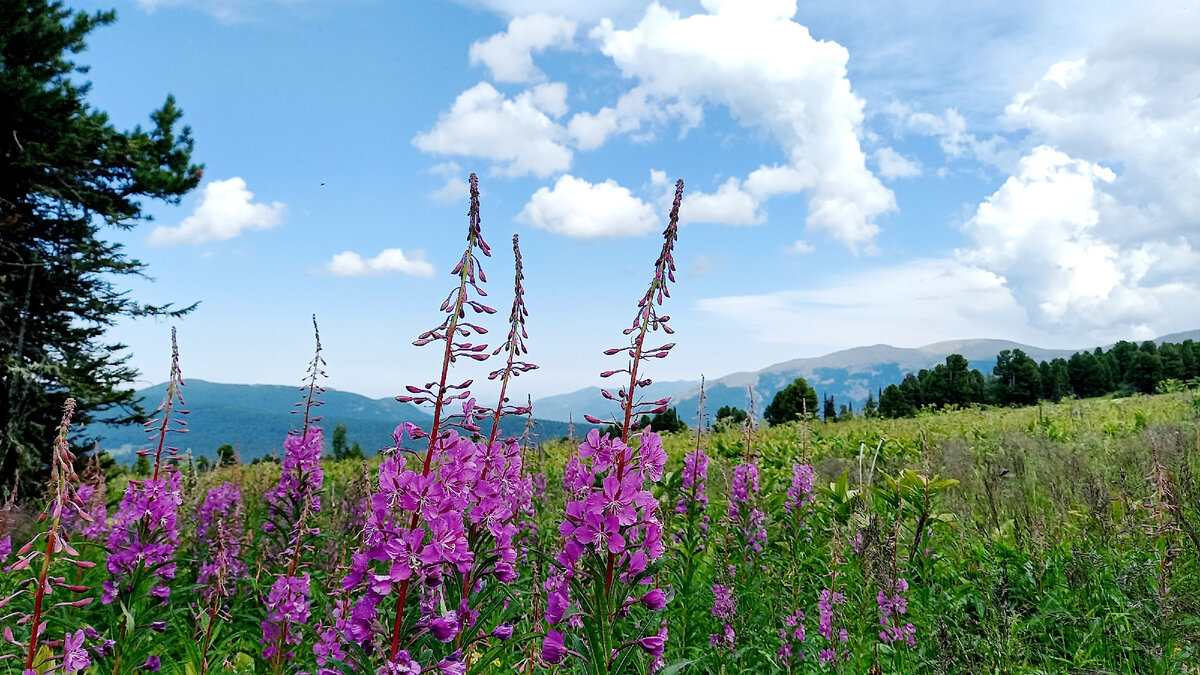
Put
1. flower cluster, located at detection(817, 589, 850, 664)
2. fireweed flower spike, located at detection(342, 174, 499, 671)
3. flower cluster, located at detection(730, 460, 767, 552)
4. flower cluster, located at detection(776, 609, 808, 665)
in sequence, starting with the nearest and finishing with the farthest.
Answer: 1. fireweed flower spike, located at detection(342, 174, 499, 671)
2. flower cluster, located at detection(817, 589, 850, 664)
3. flower cluster, located at detection(776, 609, 808, 665)
4. flower cluster, located at detection(730, 460, 767, 552)

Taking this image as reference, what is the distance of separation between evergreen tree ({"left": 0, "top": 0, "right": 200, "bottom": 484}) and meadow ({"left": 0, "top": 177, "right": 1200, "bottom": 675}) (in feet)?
16.4

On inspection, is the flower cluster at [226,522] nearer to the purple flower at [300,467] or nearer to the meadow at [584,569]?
the meadow at [584,569]

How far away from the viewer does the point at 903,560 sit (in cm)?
602

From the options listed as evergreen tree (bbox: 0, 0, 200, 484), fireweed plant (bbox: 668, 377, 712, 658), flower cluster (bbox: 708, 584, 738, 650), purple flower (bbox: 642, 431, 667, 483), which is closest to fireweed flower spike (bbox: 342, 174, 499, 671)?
purple flower (bbox: 642, 431, 667, 483)

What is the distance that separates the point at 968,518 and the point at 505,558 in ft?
23.6

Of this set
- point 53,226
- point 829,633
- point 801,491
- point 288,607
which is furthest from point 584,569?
point 53,226

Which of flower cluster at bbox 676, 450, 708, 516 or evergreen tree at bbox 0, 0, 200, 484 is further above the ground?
evergreen tree at bbox 0, 0, 200, 484

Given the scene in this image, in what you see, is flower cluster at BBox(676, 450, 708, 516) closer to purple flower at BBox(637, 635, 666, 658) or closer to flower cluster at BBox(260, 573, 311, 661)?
flower cluster at BBox(260, 573, 311, 661)

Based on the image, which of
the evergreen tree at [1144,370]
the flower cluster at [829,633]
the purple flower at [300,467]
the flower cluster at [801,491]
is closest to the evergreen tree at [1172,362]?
the evergreen tree at [1144,370]

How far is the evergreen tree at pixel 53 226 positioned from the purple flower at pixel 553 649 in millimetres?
13799

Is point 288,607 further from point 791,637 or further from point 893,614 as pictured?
point 893,614

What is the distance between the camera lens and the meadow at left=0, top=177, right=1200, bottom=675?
2.03 m

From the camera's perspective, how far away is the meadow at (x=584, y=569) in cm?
203

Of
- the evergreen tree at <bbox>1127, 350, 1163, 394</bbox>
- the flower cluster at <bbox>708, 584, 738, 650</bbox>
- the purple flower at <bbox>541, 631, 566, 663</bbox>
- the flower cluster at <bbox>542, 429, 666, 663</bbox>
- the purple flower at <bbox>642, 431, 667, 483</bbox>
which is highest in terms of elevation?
the evergreen tree at <bbox>1127, 350, 1163, 394</bbox>
